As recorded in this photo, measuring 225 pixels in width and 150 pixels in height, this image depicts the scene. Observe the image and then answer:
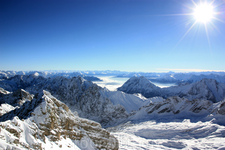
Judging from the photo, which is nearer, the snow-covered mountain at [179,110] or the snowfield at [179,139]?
the snowfield at [179,139]

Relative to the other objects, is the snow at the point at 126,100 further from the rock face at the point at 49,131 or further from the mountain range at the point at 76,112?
the rock face at the point at 49,131

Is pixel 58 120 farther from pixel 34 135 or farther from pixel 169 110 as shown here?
pixel 169 110

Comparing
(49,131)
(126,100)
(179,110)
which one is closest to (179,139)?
(179,110)

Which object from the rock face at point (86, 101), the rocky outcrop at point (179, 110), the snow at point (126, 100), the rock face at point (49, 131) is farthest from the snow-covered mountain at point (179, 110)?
the snow at point (126, 100)

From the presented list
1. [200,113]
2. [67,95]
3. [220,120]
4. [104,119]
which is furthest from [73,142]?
[67,95]

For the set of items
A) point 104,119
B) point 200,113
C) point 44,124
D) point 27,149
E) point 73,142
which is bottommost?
point 104,119

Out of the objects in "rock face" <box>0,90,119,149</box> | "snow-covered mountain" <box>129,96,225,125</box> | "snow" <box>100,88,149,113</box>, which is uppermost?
"rock face" <box>0,90,119,149</box>

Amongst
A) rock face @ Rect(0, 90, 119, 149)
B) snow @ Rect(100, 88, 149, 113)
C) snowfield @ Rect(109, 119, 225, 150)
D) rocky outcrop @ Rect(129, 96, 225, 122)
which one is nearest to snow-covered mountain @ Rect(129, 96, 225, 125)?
rocky outcrop @ Rect(129, 96, 225, 122)

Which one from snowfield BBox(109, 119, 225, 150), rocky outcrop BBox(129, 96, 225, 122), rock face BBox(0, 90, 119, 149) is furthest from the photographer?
rocky outcrop BBox(129, 96, 225, 122)

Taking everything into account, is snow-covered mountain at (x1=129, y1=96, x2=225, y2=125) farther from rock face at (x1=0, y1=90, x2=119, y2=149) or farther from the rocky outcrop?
rock face at (x1=0, y1=90, x2=119, y2=149)
